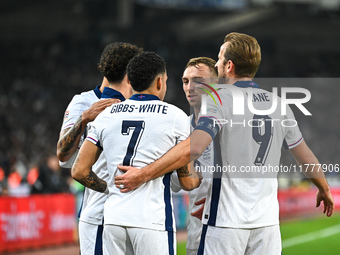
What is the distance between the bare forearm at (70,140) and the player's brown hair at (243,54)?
1.24m

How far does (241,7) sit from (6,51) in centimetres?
A: 1138

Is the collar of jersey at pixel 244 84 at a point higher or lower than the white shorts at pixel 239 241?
higher

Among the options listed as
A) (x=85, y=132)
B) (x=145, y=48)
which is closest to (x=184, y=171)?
(x=85, y=132)

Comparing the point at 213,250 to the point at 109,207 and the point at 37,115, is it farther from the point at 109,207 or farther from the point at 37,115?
the point at 37,115

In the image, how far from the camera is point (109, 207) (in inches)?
157

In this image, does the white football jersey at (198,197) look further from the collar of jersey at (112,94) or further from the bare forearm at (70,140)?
the bare forearm at (70,140)

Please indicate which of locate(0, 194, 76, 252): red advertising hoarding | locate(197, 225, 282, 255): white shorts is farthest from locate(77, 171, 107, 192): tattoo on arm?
locate(0, 194, 76, 252): red advertising hoarding

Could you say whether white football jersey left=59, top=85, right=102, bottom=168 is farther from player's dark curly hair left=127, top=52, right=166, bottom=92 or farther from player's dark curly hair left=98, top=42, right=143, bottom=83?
player's dark curly hair left=127, top=52, right=166, bottom=92

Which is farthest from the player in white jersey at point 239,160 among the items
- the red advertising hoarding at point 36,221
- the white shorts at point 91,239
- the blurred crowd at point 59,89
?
the blurred crowd at point 59,89

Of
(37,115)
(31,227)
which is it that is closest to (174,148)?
(31,227)

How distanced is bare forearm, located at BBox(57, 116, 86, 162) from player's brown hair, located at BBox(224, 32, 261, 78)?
124 cm

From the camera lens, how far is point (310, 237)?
50.5 feet

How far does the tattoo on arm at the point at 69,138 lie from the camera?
450 centimetres

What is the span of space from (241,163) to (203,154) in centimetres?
107
